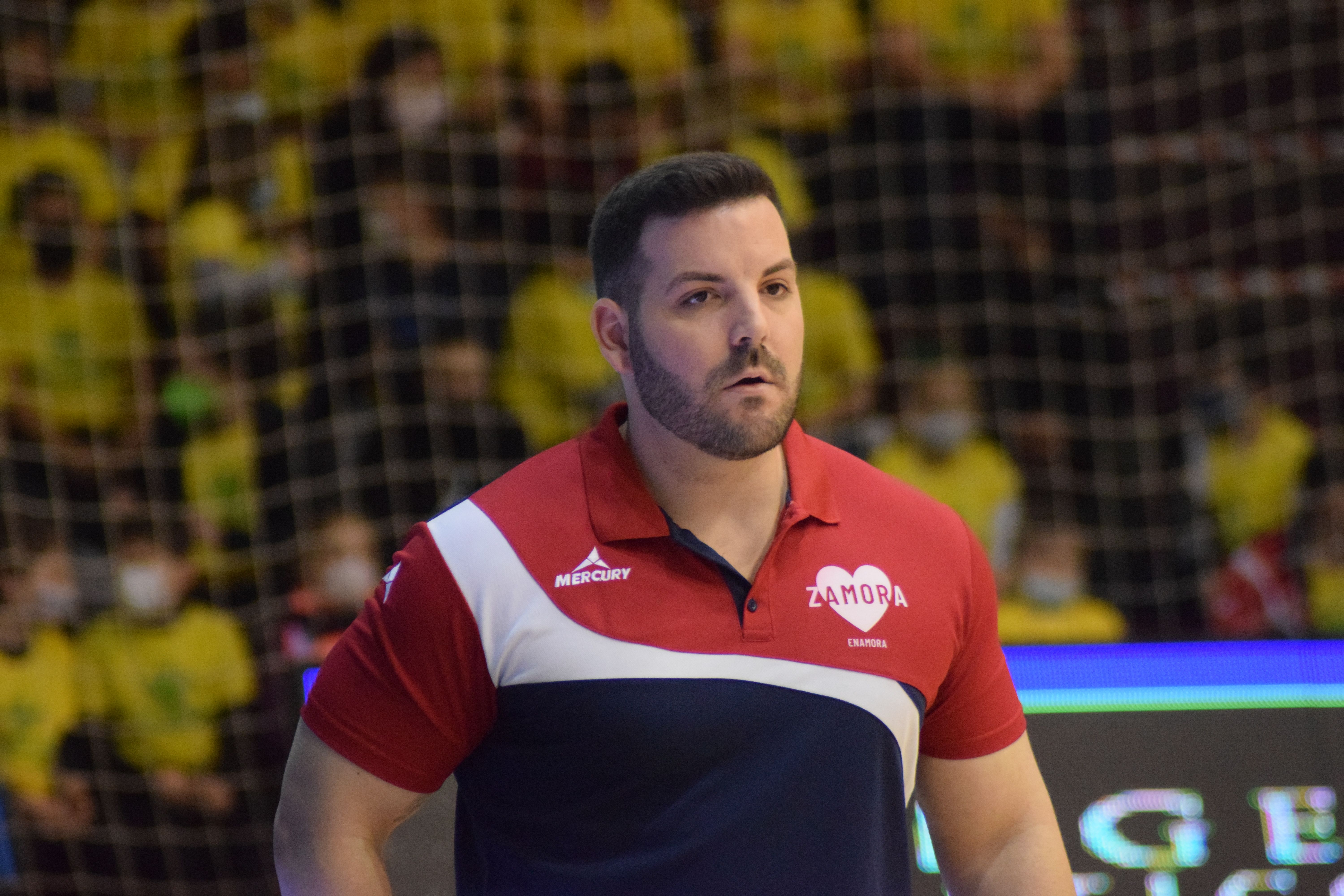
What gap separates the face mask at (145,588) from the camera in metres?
4.69

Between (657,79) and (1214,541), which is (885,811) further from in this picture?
(657,79)

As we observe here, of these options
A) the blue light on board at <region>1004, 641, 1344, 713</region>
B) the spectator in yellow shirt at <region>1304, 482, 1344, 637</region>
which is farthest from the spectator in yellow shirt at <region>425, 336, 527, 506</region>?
the blue light on board at <region>1004, 641, 1344, 713</region>

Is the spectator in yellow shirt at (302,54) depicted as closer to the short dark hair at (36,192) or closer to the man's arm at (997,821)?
the short dark hair at (36,192)

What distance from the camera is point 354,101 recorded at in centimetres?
511

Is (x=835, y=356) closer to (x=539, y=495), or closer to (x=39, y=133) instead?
(x=39, y=133)

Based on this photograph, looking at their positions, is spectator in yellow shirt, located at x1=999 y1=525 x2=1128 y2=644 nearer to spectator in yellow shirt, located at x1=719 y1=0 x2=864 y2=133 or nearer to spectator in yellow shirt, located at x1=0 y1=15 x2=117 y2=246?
spectator in yellow shirt, located at x1=719 y1=0 x2=864 y2=133

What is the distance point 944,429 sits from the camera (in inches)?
189

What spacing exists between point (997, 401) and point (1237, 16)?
Answer: 1.68 m

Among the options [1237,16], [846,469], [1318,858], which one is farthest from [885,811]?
[1237,16]

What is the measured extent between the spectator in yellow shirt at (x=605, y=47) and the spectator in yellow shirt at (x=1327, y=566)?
2531mm

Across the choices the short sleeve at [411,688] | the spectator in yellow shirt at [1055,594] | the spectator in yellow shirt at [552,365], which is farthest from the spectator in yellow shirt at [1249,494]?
the short sleeve at [411,688]

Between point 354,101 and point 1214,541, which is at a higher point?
point 354,101

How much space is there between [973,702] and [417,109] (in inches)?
149

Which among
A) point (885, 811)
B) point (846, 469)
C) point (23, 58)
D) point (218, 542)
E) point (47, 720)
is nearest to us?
point (885, 811)
